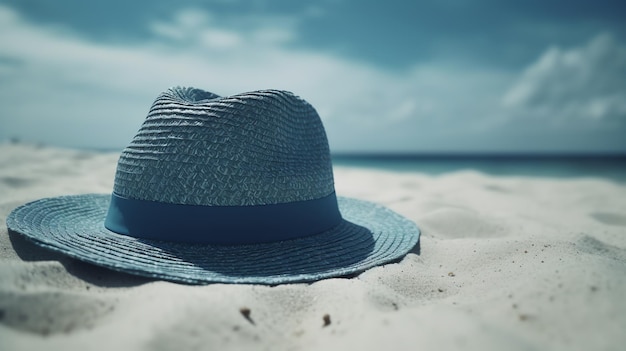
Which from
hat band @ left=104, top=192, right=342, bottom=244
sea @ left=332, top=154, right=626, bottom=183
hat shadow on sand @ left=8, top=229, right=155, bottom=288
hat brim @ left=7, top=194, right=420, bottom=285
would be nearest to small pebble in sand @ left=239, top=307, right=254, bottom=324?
hat brim @ left=7, top=194, right=420, bottom=285

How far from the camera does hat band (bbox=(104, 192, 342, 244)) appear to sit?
7.22 ft

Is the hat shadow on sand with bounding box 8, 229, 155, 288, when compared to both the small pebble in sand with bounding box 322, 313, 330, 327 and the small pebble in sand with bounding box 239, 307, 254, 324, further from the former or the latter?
the small pebble in sand with bounding box 322, 313, 330, 327

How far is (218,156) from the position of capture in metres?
2.23

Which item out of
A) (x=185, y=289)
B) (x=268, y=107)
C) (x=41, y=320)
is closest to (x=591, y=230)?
(x=268, y=107)

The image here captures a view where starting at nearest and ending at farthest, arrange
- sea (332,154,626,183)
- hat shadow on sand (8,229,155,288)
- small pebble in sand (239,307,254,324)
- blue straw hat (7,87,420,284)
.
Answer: small pebble in sand (239,307,254,324), hat shadow on sand (8,229,155,288), blue straw hat (7,87,420,284), sea (332,154,626,183)

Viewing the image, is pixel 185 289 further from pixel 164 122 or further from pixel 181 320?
pixel 164 122

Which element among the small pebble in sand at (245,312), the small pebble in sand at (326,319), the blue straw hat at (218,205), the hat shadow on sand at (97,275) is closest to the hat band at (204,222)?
the blue straw hat at (218,205)

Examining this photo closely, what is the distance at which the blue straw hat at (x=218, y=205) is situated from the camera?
211 centimetres

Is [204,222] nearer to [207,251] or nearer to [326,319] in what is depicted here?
[207,251]

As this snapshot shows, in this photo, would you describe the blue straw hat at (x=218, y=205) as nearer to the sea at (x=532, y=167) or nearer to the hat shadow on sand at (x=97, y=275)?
the hat shadow on sand at (x=97, y=275)

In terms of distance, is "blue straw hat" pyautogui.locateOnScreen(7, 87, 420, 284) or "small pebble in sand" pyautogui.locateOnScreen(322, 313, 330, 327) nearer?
"small pebble in sand" pyautogui.locateOnScreen(322, 313, 330, 327)

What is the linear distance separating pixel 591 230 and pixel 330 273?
114 inches

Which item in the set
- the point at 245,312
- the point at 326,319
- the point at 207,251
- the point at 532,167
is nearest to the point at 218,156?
the point at 207,251

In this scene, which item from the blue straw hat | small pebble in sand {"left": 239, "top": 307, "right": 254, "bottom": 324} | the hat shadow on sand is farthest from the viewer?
the blue straw hat
